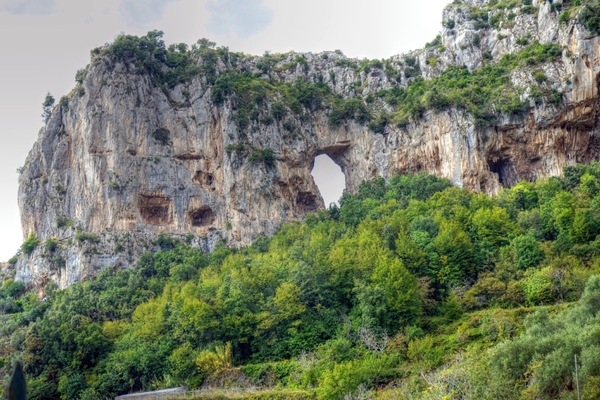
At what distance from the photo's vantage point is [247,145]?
255 ft

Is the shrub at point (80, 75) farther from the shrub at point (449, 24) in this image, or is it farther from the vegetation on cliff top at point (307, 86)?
the shrub at point (449, 24)

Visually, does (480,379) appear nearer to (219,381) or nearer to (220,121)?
(219,381)

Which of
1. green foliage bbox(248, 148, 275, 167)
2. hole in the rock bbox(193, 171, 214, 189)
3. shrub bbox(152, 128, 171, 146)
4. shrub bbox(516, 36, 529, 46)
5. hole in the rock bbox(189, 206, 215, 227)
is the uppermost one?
shrub bbox(516, 36, 529, 46)

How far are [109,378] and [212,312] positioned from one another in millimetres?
8728

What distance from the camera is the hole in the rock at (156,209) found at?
250 ft

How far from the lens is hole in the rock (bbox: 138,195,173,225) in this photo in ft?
250

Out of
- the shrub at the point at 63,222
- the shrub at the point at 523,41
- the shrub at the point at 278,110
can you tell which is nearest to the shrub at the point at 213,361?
the shrub at the point at 63,222

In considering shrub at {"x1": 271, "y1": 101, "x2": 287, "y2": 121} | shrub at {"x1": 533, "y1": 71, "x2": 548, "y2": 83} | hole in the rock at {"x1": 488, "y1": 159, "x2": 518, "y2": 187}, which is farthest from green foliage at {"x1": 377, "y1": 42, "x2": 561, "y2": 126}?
shrub at {"x1": 271, "y1": 101, "x2": 287, "y2": 121}

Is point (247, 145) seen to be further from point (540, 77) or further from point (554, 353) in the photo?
point (554, 353)

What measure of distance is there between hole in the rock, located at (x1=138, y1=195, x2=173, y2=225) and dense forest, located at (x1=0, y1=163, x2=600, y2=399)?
1382 centimetres

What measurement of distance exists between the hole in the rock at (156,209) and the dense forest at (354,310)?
1382cm

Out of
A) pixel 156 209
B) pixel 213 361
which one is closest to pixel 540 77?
pixel 156 209

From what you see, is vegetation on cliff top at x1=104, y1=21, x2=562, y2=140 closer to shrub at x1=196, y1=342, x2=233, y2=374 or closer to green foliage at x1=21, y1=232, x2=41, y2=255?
green foliage at x1=21, y1=232, x2=41, y2=255

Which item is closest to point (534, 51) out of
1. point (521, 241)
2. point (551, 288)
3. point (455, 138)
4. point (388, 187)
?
point (455, 138)
